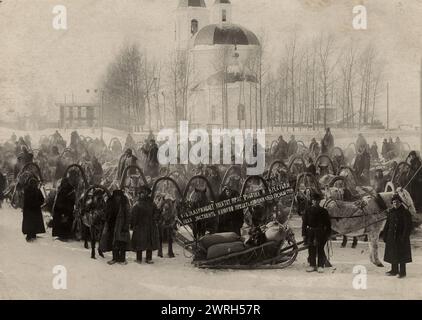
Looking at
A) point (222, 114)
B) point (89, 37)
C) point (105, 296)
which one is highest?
point (89, 37)

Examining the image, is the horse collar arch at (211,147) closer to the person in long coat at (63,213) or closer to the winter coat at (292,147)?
the winter coat at (292,147)

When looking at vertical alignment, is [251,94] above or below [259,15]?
below

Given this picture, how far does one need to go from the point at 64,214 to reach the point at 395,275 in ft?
17.2

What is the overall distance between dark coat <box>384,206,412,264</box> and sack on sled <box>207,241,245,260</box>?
222 centimetres

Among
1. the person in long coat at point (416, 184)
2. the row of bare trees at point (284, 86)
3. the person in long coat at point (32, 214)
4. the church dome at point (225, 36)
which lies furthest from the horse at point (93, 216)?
the person in long coat at point (416, 184)

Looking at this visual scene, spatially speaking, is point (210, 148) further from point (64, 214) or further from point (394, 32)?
point (394, 32)

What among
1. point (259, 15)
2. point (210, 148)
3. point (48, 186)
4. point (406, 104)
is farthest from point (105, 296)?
point (406, 104)

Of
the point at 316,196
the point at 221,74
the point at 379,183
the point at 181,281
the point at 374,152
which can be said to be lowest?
the point at 181,281

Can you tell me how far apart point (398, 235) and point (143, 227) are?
3.83 m

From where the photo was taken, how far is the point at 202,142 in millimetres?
10375

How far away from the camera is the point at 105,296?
9.72 metres

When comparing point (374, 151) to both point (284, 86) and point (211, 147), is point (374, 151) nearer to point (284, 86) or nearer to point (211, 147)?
point (284, 86)

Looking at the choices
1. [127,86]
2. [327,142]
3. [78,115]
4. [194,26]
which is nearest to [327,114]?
[327,142]

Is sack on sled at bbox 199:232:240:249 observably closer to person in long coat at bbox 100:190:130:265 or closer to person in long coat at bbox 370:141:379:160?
person in long coat at bbox 100:190:130:265
